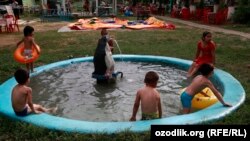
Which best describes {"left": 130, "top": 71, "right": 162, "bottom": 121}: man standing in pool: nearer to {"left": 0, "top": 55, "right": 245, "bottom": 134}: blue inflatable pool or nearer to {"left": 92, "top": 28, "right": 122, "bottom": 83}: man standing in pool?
{"left": 0, "top": 55, "right": 245, "bottom": 134}: blue inflatable pool

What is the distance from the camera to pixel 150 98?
17.0ft

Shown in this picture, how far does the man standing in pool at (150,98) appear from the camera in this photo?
5172mm

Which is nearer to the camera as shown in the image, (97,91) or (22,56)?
(97,91)

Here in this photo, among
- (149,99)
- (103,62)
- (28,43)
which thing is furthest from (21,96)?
(28,43)

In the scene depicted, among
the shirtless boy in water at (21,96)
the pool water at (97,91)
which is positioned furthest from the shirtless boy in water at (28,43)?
the shirtless boy in water at (21,96)

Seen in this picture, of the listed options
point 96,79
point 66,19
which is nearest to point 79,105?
point 96,79

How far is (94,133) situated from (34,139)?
0.84 meters

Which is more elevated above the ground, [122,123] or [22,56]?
[22,56]

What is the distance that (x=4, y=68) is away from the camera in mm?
9531

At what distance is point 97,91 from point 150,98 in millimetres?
Result: 2729

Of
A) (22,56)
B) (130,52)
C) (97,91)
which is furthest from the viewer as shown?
(130,52)

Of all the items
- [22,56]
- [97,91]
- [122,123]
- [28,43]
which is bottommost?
[97,91]

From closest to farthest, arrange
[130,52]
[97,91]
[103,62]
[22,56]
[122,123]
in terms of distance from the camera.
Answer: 1. [122,123]
2. [97,91]
3. [103,62]
4. [22,56]
5. [130,52]

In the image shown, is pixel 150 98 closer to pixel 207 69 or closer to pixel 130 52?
pixel 207 69
